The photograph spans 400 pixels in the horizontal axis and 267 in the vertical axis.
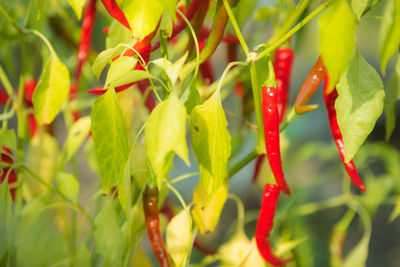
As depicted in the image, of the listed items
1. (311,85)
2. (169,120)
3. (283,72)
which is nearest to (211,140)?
(169,120)

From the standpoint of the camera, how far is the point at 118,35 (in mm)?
672

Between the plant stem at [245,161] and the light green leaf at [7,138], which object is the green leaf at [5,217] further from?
the plant stem at [245,161]

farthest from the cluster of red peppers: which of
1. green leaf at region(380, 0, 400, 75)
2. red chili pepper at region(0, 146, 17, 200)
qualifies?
red chili pepper at region(0, 146, 17, 200)

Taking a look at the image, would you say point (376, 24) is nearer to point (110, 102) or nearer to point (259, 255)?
point (259, 255)

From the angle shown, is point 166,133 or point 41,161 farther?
point 41,161

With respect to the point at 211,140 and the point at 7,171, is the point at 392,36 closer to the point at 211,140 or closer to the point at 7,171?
the point at 211,140

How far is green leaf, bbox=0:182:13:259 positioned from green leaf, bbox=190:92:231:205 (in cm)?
32

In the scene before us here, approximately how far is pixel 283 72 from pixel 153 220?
410 millimetres

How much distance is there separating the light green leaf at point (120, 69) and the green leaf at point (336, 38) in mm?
189

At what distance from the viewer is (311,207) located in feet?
3.62

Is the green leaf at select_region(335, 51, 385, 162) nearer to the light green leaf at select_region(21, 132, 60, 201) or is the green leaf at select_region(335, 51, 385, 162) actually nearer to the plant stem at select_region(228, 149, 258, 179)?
the plant stem at select_region(228, 149, 258, 179)

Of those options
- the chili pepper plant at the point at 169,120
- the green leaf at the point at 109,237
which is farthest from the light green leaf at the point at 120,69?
→ the green leaf at the point at 109,237

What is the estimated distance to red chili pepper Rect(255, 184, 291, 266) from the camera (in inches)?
27.1

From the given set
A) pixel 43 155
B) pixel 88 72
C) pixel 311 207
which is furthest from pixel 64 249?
pixel 311 207
